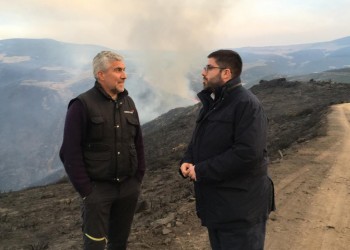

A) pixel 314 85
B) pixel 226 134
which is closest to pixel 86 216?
pixel 226 134

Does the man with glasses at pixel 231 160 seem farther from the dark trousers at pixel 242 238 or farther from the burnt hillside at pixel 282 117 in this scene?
the burnt hillside at pixel 282 117

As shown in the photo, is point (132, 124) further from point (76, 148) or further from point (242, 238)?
point (242, 238)

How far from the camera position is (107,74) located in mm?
3904

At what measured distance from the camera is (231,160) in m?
3.05

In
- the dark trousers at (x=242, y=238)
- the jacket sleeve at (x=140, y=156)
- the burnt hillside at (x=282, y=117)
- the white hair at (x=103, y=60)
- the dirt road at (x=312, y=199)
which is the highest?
the white hair at (x=103, y=60)

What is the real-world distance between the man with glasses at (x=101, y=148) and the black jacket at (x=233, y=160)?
986 mm

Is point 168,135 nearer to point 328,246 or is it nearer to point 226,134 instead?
point 328,246

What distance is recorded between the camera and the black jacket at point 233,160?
3066 mm

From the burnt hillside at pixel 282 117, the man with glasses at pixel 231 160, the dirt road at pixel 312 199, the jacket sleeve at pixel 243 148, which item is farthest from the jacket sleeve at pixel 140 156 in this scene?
the burnt hillside at pixel 282 117

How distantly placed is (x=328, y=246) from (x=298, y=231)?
2.04ft

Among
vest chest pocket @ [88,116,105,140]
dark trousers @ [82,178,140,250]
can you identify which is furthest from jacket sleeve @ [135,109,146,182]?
vest chest pocket @ [88,116,105,140]

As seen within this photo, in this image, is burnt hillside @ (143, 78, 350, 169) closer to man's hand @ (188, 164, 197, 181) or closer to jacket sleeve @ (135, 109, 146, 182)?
jacket sleeve @ (135, 109, 146, 182)

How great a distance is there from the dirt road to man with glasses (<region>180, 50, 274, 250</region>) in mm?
2724

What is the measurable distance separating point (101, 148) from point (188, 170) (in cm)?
95
